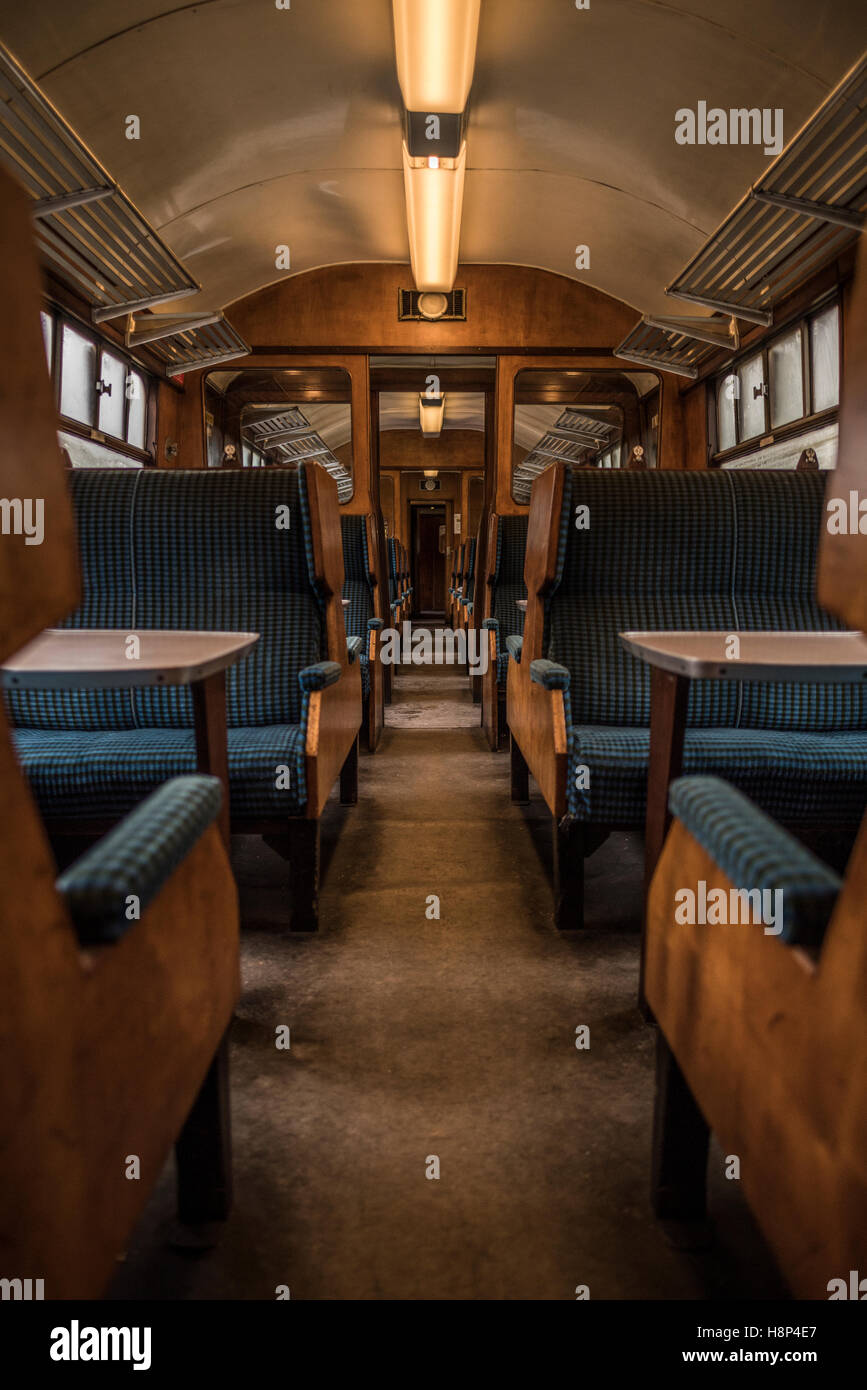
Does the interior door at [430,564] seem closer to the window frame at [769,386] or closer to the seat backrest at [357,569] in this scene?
the window frame at [769,386]

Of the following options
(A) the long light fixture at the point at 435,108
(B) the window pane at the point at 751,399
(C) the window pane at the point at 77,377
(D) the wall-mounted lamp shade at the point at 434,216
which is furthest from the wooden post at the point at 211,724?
(B) the window pane at the point at 751,399

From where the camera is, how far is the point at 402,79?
3746mm

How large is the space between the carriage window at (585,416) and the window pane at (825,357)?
0.94m

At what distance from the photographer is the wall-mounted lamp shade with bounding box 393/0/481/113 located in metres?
3.15

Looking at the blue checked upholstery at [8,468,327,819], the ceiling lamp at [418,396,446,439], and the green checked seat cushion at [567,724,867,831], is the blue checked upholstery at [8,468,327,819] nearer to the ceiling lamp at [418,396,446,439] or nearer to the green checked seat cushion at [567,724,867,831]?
the green checked seat cushion at [567,724,867,831]

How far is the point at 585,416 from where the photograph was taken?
10641mm

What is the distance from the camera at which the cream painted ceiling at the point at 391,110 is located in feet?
11.2

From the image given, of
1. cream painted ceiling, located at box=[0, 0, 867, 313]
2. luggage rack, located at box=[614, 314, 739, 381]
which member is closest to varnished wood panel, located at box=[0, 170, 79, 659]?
cream painted ceiling, located at box=[0, 0, 867, 313]

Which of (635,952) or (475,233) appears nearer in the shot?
(635,952)

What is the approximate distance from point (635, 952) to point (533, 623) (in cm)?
113

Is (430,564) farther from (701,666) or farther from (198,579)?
(701,666)

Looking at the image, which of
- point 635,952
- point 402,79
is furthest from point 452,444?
point 635,952

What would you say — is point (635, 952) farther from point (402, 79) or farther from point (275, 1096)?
point (402, 79)
